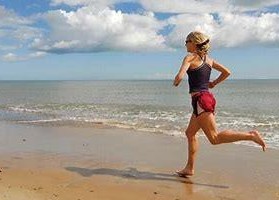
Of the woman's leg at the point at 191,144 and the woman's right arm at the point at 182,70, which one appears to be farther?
the woman's leg at the point at 191,144

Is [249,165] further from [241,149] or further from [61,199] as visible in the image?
A: [61,199]

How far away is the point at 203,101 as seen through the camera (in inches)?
263

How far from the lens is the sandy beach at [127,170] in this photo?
20.3 feet

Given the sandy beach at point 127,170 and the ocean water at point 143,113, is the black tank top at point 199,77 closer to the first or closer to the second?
the sandy beach at point 127,170

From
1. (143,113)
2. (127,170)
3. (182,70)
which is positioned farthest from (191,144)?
(143,113)

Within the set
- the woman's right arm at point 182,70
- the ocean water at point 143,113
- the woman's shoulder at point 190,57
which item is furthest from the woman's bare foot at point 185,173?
the ocean water at point 143,113

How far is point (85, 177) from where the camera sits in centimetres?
711

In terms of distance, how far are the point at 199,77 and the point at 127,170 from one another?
202 cm

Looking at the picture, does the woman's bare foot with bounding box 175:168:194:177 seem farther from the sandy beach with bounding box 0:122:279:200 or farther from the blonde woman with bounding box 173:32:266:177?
the blonde woman with bounding box 173:32:266:177

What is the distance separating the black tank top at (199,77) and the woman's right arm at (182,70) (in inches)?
6.2

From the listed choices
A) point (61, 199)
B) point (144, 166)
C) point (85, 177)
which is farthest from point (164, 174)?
point (61, 199)

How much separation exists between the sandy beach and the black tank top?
1.37 metres

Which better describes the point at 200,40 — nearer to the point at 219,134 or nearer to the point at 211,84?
the point at 211,84

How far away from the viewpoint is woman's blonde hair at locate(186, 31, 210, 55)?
6.66 meters
